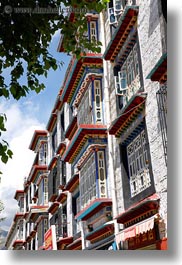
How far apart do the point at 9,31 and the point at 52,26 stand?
454 mm

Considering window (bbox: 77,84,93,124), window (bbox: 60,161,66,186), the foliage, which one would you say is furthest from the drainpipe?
the foliage

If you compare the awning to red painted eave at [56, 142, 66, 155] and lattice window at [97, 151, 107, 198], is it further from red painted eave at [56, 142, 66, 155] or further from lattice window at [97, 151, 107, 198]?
red painted eave at [56, 142, 66, 155]

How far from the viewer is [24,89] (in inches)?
149

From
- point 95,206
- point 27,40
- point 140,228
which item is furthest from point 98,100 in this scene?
point 27,40

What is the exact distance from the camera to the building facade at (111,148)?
537 centimetres

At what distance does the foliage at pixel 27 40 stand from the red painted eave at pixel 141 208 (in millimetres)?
2253

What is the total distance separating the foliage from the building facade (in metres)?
0.31

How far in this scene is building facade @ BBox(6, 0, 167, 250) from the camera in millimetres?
5367

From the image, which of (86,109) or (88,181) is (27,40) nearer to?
(88,181)

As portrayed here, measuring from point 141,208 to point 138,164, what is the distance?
87 cm

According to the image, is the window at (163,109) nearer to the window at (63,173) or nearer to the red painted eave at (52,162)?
the red painted eave at (52,162)

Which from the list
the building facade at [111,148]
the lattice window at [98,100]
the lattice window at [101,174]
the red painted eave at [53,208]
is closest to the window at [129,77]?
the building facade at [111,148]

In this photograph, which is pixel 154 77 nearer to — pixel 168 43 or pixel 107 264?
pixel 168 43

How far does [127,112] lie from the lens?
645 cm
